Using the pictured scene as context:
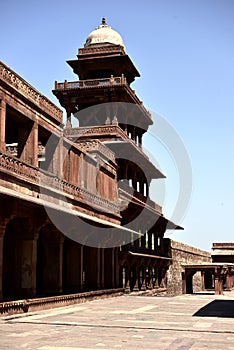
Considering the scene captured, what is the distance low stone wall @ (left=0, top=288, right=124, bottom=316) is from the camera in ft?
Result: 42.5

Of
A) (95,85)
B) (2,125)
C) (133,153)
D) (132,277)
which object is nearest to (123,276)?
(132,277)

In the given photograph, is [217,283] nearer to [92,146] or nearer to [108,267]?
[108,267]

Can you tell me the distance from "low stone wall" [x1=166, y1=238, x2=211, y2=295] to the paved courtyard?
23.5m

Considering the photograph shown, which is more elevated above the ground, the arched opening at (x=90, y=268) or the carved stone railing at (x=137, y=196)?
the carved stone railing at (x=137, y=196)

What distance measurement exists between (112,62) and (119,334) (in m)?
25.2

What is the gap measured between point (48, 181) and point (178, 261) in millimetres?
25103

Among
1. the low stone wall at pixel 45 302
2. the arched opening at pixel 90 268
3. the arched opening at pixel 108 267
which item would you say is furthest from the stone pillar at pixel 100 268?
the arched opening at pixel 108 267

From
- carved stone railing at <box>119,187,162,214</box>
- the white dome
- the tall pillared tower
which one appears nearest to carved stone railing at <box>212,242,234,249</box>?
the tall pillared tower

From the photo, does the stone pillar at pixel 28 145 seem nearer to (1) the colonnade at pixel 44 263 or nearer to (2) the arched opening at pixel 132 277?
(1) the colonnade at pixel 44 263

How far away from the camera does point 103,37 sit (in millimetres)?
34250

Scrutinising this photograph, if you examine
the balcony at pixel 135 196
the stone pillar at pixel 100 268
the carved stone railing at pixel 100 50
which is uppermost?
the carved stone railing at pixel 100 50

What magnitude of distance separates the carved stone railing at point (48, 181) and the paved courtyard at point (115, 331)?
153 inches

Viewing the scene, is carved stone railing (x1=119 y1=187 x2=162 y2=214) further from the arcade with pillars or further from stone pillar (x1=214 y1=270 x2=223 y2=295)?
stone pillar (x1=214 y1=270 x2=223 y2=295)

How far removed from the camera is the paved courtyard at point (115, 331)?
8.36 meters
